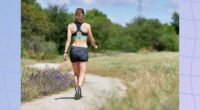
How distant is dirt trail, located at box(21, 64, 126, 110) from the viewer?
505 cm

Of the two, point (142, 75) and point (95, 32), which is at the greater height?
point (95, 32)

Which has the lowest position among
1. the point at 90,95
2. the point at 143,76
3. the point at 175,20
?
the point at 90,95

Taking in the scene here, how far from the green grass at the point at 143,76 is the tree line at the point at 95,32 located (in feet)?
0.23

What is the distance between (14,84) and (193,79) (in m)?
1.31

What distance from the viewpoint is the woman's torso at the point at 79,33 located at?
5.00 m

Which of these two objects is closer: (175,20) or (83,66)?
(175,20)

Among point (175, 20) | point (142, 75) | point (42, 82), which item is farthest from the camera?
point (42, 82)

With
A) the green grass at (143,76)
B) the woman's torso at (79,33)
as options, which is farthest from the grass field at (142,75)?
the woman's torso at (79,33)

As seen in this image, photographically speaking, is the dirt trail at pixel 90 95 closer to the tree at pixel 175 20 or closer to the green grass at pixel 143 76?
the green grass at pixel 143 76

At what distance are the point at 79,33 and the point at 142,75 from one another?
0.54 m

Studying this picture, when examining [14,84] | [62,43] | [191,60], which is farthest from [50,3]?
[191,60]

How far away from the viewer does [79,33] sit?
4.99 meters

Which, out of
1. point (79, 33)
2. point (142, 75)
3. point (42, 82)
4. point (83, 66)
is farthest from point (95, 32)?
point (42, 82)

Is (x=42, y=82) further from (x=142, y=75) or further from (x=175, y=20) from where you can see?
(x=175, y=20)
